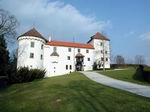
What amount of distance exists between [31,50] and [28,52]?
1.04 m

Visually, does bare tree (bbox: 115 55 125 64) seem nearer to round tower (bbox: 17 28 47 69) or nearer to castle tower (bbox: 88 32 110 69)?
castle tower (bbox: 88 32 110 69)

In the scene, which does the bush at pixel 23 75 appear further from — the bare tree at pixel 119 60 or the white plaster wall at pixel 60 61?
the bare tree at pixel 119 60

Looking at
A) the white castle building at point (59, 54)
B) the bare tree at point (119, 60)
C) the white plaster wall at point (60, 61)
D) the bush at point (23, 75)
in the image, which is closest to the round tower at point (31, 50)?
the white castle building at point (59, 54)

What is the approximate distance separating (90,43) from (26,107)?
5680 cm

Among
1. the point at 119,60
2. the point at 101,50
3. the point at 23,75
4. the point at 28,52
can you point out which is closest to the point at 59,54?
the point at 28,52

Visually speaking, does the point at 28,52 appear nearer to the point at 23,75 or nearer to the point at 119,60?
the point at 23,75

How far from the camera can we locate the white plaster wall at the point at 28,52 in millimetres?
50062

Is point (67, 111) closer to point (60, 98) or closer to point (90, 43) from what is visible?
point (60, 98)

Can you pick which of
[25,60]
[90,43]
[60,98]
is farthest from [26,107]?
[90,43]

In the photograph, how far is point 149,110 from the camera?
30.8ft

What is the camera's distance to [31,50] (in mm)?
51000

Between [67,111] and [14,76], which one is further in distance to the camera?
[14,76]

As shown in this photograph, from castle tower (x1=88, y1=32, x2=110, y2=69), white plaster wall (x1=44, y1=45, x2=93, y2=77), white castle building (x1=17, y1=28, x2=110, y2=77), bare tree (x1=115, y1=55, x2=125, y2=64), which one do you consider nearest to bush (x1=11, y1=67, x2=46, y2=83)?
white castle building (x1=17, y1=28, x2=110, y2=77)

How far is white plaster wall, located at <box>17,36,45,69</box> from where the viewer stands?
5006 cm
